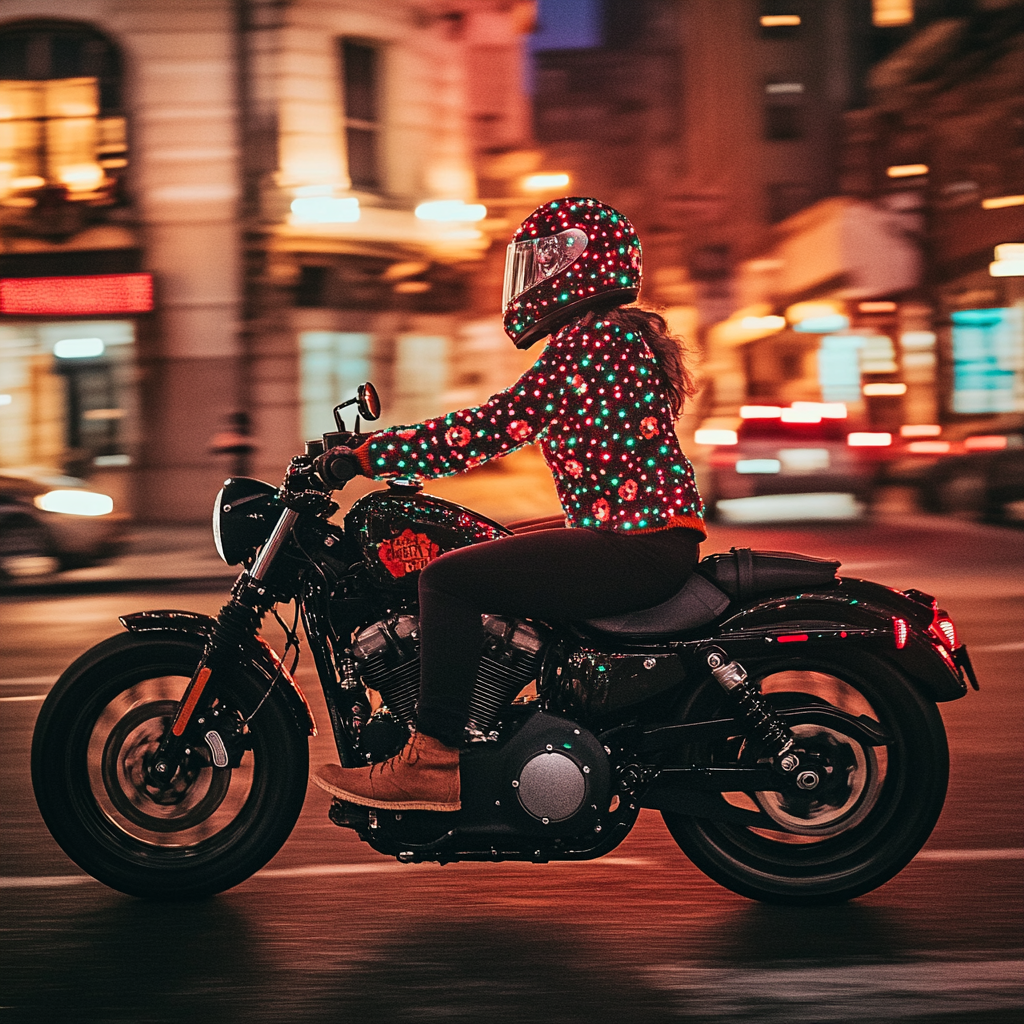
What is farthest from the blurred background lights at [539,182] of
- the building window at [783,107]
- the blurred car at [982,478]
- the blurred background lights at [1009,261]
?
the building window at [783,107]

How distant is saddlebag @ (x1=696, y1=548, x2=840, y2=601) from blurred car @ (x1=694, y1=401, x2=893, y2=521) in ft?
45.8

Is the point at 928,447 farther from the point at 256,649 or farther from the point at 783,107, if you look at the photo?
the point at 783,107

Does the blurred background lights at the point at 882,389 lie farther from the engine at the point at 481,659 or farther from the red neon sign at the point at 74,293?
the engine at the point at 481,659

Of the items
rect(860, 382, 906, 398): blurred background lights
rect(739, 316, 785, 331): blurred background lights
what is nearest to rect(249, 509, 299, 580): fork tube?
rect(860, 382, 906, 398): blurred background lights

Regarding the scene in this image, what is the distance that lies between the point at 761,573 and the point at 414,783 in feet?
3.57

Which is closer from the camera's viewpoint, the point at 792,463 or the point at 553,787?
the point at 553,787

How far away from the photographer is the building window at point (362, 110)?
2480 cm

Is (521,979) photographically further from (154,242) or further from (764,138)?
(764,138)

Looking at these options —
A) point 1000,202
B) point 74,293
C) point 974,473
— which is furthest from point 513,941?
point 1000,202

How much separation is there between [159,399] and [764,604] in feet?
67.4

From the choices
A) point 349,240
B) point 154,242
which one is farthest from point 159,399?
point 349,240

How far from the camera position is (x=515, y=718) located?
411 cm

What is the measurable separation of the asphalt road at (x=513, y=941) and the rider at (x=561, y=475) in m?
0.43

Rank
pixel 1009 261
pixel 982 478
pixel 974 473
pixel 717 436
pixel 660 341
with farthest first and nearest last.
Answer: pixel 1009 261 < pixel 974 473 < pixel 982 478 < pixel 717 436 < pixel 660 341
